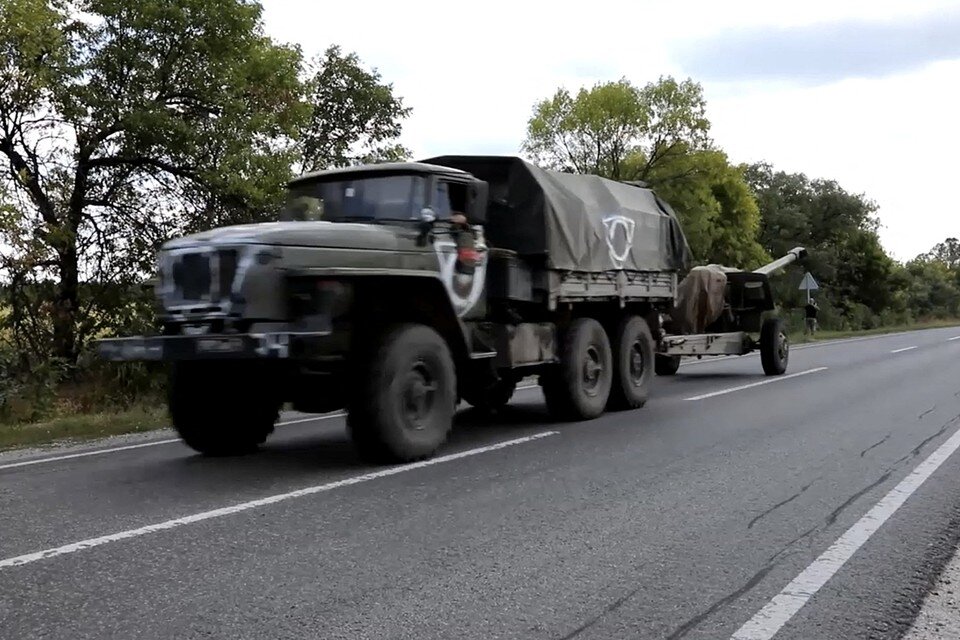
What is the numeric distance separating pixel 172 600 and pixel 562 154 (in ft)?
148

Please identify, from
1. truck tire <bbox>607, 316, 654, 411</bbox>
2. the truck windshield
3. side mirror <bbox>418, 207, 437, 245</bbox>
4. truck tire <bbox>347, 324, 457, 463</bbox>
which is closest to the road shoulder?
truck tire <bbox>347, 324, 457, 463</bbox>

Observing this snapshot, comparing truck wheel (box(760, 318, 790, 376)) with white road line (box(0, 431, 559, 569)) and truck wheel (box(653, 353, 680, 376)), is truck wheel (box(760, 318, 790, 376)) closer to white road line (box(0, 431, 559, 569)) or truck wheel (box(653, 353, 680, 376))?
truck wheel (box(653, 353, 680, 376))

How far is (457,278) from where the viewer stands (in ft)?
29.1

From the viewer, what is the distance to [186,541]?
5.52 metres

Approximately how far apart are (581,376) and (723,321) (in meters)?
7.45

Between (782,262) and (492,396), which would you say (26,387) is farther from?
(782,262)

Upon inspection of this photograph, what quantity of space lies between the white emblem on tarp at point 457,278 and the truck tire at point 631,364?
10.5ft

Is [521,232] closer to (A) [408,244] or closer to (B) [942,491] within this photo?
(A) [408,244]

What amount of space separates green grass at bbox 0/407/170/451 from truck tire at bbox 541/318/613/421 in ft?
15.4

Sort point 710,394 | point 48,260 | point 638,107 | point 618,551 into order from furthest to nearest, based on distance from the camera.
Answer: point 638,107 < point 48,260 < point 710,394 < point 618,551

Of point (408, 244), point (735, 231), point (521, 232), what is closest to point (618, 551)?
point (408, 244)

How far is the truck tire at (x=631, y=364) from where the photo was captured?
39.2 ft

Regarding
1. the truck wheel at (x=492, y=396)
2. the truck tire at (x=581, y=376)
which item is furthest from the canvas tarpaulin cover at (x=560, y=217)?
the truck wheel at (x=492, y=396)

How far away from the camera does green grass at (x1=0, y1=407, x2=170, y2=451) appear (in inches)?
415
